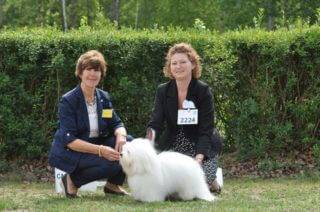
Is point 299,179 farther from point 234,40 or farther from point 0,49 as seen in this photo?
point 0,49

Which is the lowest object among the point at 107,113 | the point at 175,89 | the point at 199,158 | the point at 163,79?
the point at 199,158

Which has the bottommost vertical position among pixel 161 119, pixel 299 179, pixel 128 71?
pixel 299 179

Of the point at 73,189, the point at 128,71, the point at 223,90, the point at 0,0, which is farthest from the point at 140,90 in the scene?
the point at 0,0

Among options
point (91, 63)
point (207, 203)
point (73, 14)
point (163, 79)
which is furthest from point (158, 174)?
point (73, 14)

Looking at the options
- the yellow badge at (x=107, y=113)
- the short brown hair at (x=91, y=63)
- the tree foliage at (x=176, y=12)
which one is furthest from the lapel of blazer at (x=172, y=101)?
the tree foliage at (x=176, y=12)

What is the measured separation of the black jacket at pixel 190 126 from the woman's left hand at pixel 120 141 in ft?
1.10

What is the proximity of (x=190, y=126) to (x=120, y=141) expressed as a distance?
686mm

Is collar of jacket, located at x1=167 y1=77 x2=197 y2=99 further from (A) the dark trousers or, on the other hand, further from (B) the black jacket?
(A) the dark trousers

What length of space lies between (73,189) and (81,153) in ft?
1.18

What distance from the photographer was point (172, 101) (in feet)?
19.9

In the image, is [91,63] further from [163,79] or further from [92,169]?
[163,79]

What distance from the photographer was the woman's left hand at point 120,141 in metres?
5.81

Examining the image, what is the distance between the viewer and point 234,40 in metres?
7.71

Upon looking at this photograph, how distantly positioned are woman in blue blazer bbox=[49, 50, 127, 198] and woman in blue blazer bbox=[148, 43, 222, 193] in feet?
1.50
